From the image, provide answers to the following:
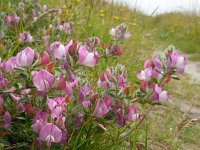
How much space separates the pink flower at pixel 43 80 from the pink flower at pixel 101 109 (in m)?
0.21

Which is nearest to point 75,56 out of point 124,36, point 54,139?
point 54,139

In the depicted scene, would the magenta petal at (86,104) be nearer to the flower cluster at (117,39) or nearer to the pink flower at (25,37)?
the flower cluster at (117,39)

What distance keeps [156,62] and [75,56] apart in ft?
1.11

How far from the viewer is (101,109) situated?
129 centimetres

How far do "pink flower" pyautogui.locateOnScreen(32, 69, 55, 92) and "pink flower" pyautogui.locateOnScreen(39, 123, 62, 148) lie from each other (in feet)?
0.38

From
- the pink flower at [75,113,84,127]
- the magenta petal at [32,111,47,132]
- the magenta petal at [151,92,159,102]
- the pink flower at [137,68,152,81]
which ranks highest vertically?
the pink flower at [137,68,152,81]

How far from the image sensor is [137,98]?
1410 mm

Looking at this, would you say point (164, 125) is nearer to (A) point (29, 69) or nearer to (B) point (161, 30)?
(A) point (29, 69)

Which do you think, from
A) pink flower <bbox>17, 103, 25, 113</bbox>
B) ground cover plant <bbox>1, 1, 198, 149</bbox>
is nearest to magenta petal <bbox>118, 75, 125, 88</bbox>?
ground cover plant <bbox>1, 1, 198, 149</bbox>

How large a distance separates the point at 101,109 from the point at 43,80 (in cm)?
26

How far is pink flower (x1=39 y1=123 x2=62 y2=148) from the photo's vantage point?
3.80 feet

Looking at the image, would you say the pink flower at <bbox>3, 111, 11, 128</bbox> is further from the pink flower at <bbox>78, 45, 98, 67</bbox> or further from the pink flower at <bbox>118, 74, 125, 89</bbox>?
the pink flower at <bbox>118, 74, 125, 89</bbox>

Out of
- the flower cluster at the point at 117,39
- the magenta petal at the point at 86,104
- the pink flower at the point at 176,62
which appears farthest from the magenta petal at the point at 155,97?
the flower cluster at the point at 117,39

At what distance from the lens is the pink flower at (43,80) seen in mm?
1108
